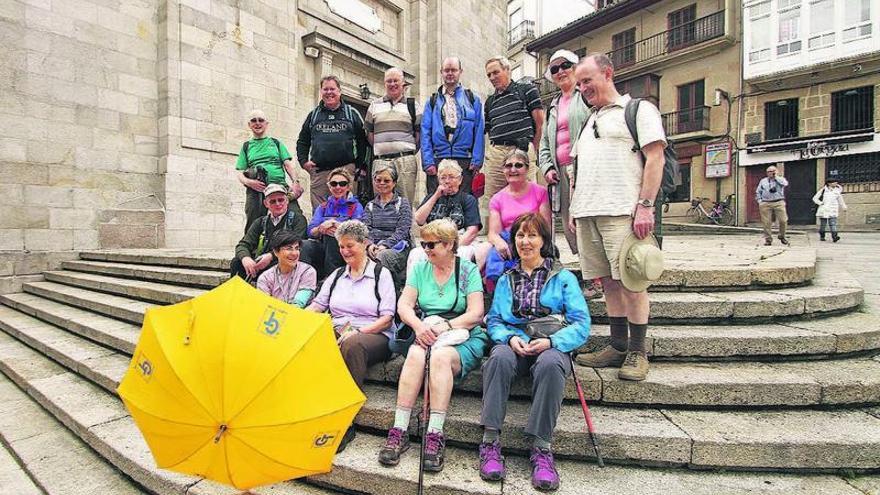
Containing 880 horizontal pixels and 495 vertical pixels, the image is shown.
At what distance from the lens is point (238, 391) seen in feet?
5.34

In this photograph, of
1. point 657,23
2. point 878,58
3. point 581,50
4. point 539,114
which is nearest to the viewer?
point 539,114

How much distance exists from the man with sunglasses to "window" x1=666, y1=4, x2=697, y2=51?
890 inches

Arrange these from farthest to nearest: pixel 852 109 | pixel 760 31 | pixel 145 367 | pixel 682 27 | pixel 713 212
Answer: pixel 682 27
pixel 713 212
pixel 760 31
pixel 852 109
pixel 145 367

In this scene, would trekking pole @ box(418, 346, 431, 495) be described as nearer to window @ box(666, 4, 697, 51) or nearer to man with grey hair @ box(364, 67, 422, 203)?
man with grey hair @ box(364, 67, 422, 203)

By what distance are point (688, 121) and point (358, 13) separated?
56.7 ft

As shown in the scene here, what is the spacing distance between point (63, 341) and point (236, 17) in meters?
Result: 7.19

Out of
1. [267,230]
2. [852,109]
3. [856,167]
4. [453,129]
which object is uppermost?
[852,109]

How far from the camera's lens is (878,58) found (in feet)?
55.1

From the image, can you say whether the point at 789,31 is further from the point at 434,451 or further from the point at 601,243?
the point at 434,451

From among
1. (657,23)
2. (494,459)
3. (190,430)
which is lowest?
(494,459)

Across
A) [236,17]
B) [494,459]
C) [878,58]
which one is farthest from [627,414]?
[878,58]

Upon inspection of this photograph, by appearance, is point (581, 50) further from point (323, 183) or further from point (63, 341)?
point (63, 341)

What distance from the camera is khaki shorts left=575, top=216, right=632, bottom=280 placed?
2.78m

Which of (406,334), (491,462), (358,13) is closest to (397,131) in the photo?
(406,334)
